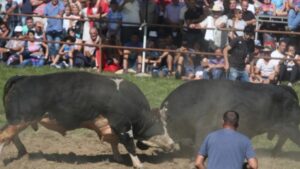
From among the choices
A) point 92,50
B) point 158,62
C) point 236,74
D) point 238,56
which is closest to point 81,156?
point 238,56

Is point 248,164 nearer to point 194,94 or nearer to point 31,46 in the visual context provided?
point 194,94

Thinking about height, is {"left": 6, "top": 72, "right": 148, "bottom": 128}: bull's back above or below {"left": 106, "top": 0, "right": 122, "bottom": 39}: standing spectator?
below

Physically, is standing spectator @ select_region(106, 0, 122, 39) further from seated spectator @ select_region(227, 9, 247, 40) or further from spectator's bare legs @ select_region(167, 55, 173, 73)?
seated spectator @ select_region(227, 9, 247, 40)

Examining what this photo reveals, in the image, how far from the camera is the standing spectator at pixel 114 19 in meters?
20.1

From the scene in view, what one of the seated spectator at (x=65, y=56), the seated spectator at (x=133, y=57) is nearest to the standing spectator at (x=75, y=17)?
the seated spectator at (x=65, y=56)

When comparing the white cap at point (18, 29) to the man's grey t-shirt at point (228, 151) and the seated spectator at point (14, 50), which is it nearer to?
the seated spectator at point (14, 50)

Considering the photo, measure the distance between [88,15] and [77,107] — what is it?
8.74 meters

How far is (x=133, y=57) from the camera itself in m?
Answer: 20.0

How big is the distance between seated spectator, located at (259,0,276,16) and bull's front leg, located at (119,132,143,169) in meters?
8.88

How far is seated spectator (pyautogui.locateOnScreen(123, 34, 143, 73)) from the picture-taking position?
1972 cm

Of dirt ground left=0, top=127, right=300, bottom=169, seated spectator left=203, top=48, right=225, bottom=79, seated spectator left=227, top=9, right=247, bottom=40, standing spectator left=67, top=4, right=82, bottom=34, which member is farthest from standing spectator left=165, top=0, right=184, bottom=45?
dirt ground left=0, top=127, right=300, bottom=169

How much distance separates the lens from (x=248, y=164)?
→ 27.8ft

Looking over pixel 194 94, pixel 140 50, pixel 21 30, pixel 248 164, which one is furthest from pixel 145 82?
pixel 248 164

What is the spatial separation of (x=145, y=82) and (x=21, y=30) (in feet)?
12.6
